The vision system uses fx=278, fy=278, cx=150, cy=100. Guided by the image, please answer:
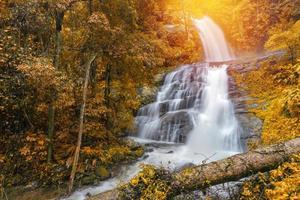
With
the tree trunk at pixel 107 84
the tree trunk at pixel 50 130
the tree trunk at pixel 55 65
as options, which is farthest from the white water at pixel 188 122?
the tree trunk at pixel 107 84

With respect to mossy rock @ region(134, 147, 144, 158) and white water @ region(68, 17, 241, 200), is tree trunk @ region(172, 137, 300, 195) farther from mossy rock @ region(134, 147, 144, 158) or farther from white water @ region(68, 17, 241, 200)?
mossy rock @ region(134, 147, 144, 158)

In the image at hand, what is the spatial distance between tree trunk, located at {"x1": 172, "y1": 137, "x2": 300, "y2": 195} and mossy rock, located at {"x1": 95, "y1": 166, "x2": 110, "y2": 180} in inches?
186

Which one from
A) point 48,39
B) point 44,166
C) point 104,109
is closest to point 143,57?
point 104,109

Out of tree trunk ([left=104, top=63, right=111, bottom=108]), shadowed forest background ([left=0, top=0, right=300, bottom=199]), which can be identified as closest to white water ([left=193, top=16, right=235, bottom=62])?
shadowed forest background ([left=0, top=0, right=300, bottom=199])

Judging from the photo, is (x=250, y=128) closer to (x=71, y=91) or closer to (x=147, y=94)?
(x=147, y=94)

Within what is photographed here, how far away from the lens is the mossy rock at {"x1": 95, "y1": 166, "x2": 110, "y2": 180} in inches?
324

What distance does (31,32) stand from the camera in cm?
894

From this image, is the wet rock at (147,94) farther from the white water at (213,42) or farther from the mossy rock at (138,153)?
the white water at (213,42)

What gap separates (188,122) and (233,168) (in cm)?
757

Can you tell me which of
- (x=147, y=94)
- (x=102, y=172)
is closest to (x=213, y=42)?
(x=147, y=94)

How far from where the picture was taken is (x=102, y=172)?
8.30 meters

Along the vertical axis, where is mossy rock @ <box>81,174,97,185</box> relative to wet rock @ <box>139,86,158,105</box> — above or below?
below

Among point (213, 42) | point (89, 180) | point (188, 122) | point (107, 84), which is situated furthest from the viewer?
point (213, 42)

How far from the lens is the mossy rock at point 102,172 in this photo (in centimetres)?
823
